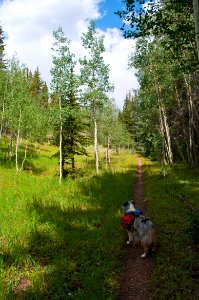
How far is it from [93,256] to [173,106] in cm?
3211

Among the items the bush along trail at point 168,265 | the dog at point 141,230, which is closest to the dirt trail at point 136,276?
the bush along trail at point 168,265

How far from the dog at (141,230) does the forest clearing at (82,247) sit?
1.30 feet

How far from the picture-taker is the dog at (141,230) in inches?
363

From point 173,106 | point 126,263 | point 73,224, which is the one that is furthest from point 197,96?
point 126,263

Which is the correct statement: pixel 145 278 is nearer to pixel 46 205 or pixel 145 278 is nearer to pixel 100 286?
pixel 100 286

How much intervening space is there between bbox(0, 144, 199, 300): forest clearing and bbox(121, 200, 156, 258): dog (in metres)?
0.40

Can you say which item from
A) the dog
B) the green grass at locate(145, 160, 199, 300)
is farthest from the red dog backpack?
the green grass at locate(145, 160, 199, 300)

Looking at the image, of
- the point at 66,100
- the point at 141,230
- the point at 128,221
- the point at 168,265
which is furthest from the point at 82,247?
the point at 66,100

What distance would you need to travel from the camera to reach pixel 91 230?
11.6m

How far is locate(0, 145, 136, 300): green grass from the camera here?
7340 mm

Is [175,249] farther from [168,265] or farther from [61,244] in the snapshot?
[61,244]

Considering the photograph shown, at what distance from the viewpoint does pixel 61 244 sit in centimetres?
1015

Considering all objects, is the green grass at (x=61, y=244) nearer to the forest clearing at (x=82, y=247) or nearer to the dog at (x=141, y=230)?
the forest clearing at (x=82, y=247)

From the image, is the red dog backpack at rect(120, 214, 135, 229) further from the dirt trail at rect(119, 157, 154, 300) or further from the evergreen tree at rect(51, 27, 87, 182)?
the evergreen tree at rect(51, 27, 87, 182)
